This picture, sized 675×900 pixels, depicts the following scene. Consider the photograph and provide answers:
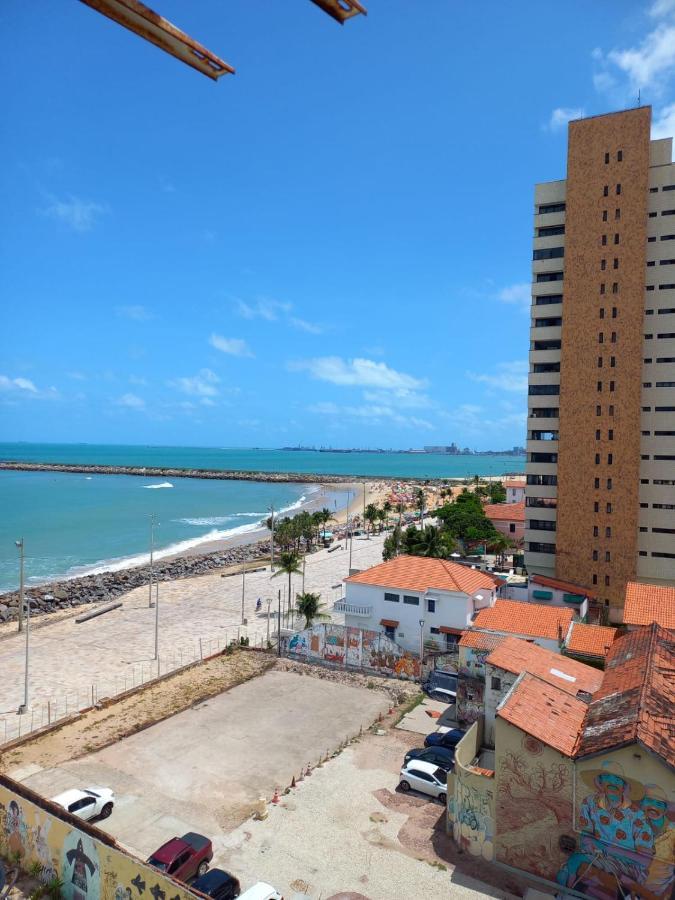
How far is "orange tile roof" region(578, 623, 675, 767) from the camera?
15.9 m

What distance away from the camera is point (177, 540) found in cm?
9444

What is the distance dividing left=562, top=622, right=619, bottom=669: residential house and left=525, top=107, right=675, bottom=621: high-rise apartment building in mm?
17118

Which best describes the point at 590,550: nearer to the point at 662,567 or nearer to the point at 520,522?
the point at 662,567

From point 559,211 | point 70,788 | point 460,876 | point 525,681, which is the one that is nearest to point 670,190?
point 559,211

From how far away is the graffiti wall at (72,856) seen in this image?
559 inches

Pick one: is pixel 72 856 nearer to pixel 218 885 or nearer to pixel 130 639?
pixel 218 885

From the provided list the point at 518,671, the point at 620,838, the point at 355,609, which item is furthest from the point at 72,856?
the point at 355,609

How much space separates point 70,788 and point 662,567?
4467 centimetres

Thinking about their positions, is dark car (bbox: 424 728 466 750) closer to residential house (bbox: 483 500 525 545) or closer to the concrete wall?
the concrete wall

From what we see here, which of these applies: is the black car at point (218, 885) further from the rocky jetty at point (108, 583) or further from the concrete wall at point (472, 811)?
the rocky jetty at point (108, 583)

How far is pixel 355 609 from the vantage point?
38.5 meters

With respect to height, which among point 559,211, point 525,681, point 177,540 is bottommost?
point 177,540

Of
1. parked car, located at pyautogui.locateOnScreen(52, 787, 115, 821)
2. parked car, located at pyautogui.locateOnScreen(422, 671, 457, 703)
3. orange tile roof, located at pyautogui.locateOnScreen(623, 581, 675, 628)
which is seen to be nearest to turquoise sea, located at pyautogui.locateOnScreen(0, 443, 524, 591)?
parked car, located at pyautogui.locateOnScreen(52, 787, 115, 821)

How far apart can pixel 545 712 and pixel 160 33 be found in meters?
21.3
